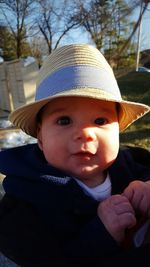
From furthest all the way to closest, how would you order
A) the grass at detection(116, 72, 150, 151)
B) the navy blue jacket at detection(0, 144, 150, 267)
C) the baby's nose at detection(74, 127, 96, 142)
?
1. the grass at detection(116, 72, 150, 151)
2. the baby's nose at detection(74, 127, 96, 142)
3. the navy blue jacket at detection(0, 144, 150, 267)

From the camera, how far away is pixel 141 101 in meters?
7.90

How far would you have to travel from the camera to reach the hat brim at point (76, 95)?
1156 mm

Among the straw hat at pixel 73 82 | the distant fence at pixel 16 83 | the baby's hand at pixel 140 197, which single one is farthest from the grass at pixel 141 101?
the baby's hand at pixel 140 197

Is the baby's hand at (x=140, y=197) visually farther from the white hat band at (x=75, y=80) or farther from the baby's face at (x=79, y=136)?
the white hat band at (x=75, y=80)

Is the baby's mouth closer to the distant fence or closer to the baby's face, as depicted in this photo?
the baby's face

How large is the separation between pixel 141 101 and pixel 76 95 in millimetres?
6906

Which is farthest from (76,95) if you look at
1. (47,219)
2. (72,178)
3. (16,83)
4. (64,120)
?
(16,83)

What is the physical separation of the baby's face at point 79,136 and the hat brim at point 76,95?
3cm

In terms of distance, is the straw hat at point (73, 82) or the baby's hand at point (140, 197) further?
the straw hat at point (73, 82)

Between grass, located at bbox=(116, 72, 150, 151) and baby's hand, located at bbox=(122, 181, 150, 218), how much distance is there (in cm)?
400

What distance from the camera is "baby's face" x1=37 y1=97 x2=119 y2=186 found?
1148 millimetres

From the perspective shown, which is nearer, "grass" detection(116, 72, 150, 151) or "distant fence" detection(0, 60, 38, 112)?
"grass" detection(116, 72, 150, 151)

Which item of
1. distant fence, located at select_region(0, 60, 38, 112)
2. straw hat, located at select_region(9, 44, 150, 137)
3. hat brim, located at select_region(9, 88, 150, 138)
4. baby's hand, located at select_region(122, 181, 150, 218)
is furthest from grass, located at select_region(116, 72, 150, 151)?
baby's hand, located at select_region(122, 181, 150, 218)

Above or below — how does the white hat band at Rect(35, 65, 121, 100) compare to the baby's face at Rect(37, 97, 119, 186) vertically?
above
